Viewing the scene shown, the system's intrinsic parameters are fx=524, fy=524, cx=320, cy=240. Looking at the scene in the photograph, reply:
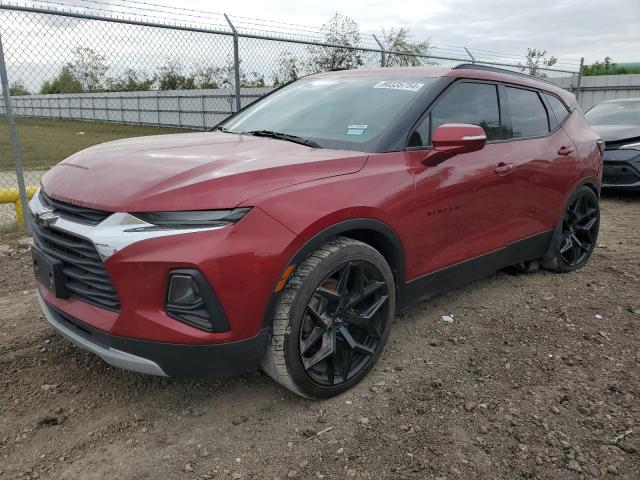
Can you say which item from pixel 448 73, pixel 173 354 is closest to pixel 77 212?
pixel 173 354

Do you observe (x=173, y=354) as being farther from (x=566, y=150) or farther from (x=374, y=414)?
(x=566, y=150)

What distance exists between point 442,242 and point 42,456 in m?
2.38

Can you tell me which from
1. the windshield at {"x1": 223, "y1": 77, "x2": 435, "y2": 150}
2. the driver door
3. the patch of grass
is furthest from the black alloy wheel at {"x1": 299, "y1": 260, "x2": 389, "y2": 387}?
the patch of grass

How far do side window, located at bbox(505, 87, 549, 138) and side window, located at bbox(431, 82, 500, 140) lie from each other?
0.22 meters

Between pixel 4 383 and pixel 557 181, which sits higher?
pixel 557 181

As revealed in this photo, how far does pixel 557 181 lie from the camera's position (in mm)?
4254

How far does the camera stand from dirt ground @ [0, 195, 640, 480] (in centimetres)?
225

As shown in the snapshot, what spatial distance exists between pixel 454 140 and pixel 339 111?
0.77 m

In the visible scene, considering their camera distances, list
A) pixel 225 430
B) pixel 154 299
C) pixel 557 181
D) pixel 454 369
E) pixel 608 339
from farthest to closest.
A: pixel 557 181 < pixel 608 339 < pixel 454 369 < pixel 225 430 < pixel 154 299

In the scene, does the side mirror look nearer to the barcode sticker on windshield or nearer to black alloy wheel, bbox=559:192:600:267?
the barcode sticker on windshield

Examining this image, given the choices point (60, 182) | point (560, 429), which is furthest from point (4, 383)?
point (560, 429)

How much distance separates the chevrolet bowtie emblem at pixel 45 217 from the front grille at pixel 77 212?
2 centimetres

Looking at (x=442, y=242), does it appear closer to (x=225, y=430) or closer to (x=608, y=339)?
(x=608, y=339)

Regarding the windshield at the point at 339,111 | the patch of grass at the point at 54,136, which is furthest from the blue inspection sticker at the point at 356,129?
the patch of grass at the point at 54,136
